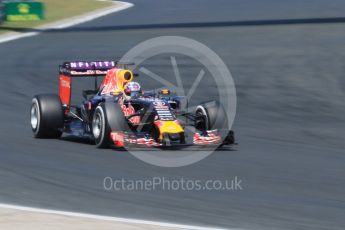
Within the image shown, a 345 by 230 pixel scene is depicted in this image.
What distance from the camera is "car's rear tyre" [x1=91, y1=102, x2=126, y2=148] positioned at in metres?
12.6

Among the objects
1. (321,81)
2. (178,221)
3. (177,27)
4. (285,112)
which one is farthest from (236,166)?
(177,27)

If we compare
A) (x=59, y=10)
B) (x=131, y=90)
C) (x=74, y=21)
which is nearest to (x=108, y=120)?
(x=131, y=90)

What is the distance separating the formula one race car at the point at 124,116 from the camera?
41.6 feet

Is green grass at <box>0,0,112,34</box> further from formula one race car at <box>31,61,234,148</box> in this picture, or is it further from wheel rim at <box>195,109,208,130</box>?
wheel rim at <box>195,109,208,130</box>

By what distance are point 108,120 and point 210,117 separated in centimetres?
147

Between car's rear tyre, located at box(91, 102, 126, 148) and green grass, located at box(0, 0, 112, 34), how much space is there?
20475 millimetres

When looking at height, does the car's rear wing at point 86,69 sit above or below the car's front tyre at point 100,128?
above

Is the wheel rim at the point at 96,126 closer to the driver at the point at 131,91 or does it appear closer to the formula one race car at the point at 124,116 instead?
the formula one race car at the point at 124,116

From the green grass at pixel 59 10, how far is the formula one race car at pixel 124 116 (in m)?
18.9

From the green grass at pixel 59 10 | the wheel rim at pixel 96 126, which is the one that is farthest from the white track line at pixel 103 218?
the green grass at pixel 59 10

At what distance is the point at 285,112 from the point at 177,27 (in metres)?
15.4

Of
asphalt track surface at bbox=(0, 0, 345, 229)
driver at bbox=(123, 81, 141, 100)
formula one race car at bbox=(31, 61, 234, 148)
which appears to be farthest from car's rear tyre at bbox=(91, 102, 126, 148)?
driver at bbox=(123, 81, 141, 100)

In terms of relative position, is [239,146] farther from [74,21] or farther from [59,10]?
[59,10]

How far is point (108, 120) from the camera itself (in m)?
12.6
